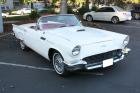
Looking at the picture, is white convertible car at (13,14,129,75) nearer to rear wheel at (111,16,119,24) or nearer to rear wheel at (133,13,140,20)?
rear wheel at (111,16,119,24)

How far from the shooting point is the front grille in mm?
6332

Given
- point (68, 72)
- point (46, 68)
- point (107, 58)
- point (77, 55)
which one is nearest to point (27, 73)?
point (46, 68)

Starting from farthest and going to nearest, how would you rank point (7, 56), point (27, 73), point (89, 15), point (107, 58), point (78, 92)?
point (89, 15) → point (7, 56) → point (27, 73) → point (107, 58) → point (78, 92)

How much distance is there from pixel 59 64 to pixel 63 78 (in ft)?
1.24

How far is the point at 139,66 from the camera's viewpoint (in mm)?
7363

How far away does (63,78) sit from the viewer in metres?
6.67

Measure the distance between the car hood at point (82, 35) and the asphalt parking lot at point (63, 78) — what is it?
0.93 m

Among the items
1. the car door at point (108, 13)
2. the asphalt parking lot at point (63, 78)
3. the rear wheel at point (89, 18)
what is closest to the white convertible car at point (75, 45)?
the asphalt parking lot at point (63, 78)

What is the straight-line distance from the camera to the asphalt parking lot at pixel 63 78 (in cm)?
595

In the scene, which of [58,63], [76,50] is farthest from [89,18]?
[76,50]

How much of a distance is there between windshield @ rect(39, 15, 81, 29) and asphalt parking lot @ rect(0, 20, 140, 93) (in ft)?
3.83

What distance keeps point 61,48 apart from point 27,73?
4.60ft

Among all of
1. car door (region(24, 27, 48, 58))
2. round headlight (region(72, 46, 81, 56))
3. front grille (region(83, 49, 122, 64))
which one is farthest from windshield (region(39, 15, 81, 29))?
round headlight (region(72, 46, 81, 56))

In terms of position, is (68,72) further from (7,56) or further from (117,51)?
(7,56)
